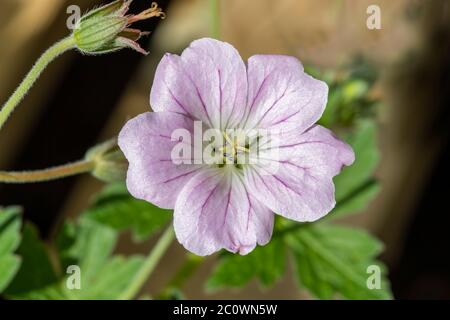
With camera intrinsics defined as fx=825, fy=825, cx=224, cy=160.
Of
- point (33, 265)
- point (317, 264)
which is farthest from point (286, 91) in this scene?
point (33, 265)

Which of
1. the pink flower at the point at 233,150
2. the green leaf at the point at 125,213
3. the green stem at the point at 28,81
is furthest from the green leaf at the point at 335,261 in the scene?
the green stem at the point at 28,81

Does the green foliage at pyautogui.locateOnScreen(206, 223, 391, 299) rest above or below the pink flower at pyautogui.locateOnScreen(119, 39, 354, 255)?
below

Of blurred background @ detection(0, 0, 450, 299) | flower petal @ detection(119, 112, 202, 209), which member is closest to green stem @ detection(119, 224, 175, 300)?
flower petal @ detection(119, 112, 202, 209)

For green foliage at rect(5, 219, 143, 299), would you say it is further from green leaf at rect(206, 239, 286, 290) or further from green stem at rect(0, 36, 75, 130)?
green stem at rect(0, 36, 75, 130)

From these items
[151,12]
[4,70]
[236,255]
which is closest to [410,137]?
[236,255]

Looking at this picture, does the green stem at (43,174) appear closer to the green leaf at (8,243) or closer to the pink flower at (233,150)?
the green leaf at (8,243)

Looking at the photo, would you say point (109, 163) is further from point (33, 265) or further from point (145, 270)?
point (33, 265)

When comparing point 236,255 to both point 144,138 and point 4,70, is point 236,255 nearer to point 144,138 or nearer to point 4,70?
point 144,138
